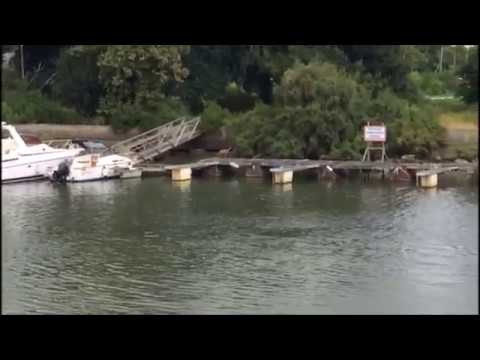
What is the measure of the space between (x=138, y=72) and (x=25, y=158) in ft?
15.0

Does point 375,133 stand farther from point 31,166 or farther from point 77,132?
point 77,132

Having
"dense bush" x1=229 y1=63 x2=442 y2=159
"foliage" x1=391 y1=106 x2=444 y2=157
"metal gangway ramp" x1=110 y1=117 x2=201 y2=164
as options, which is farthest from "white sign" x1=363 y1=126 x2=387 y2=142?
"metal gangway ramp" x1=110 y1=117 x2=201 y2=164

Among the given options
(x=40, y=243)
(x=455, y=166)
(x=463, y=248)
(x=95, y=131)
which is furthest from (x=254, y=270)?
(x=95, y=131)

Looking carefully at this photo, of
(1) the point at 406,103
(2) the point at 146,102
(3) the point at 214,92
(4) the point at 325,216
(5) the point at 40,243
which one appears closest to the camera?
(5) the point at 40,243

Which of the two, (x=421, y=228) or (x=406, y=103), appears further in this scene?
(x=406, y=103)

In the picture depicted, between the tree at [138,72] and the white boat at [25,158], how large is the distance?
354 centimetres

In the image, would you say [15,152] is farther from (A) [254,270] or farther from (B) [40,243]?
(A) [254,270]

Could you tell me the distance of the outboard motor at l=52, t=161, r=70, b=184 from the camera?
17.1 metres

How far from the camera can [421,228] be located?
12305 mm

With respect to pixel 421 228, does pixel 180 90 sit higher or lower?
higher

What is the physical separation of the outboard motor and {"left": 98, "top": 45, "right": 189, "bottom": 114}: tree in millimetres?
4009

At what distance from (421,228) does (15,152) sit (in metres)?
8.37

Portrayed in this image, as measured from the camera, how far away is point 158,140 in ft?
65.5

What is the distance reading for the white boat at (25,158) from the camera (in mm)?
16781
